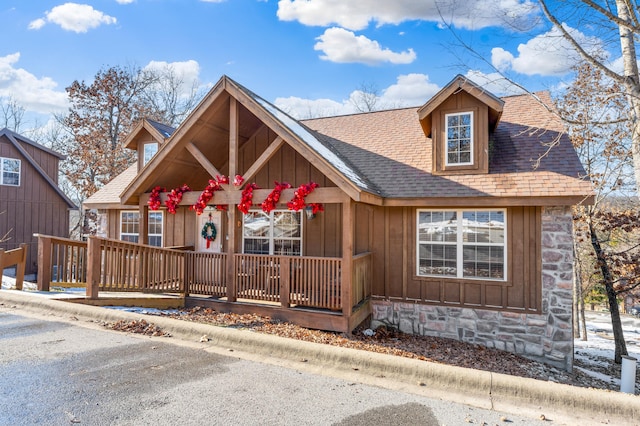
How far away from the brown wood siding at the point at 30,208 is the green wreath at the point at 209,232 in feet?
29.5

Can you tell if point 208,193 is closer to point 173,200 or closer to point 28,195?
point 173,200

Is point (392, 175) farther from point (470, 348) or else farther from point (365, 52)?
point (365, 52)

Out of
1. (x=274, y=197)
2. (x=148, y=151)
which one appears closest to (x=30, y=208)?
(x=148, y=151)

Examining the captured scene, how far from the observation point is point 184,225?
1122cm

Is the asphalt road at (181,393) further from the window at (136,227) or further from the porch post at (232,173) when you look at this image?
the window at (136,227)

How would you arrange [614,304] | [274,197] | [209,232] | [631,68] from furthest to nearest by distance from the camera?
[209,232]
[614,304]
[274,197]
[631,68]

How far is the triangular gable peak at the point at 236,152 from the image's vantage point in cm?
736

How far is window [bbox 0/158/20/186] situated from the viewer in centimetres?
1493

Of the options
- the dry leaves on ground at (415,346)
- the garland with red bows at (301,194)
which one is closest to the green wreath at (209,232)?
the dry leaves on ground at (415,346)

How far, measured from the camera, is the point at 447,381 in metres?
3.46

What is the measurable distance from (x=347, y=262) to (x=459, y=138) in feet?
14.2

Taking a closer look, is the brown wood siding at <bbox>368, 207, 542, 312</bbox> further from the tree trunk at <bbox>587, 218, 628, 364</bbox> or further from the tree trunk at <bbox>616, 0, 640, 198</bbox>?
the tree trunk at <bbox>587, 218, 628, 364</bbox>

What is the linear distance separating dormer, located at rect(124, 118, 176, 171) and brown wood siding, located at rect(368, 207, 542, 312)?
23.4 feet

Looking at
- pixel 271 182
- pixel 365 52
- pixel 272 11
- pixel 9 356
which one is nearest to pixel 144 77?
pixel 272 11
